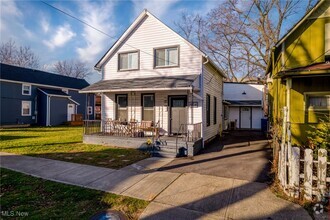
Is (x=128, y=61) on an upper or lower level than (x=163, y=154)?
upper

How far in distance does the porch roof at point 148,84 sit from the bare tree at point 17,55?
3456cm

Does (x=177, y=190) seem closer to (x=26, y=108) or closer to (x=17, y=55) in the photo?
(x=26, y=108)

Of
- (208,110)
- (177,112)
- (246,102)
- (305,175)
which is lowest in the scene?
(305,175)

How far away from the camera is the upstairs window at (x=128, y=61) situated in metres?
12.0

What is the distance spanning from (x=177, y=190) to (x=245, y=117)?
18212 millimetres

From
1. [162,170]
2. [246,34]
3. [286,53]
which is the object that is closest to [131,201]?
[162,170]

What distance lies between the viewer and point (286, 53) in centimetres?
944

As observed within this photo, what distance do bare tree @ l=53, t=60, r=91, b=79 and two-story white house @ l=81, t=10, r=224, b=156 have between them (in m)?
45.7

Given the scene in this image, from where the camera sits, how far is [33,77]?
23.6 m

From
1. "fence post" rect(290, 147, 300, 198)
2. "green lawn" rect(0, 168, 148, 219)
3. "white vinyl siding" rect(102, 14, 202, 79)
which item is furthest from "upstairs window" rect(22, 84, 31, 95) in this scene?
"fence post" rect(290, 147, 300, 198)

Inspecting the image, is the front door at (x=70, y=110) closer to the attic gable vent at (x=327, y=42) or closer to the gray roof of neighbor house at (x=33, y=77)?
the gray roof of neighbor house at (x=33, y=77)

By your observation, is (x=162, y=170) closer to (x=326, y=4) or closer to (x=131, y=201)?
(x=131, y=201)

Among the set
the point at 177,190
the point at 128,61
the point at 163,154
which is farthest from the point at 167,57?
the point at 177,190

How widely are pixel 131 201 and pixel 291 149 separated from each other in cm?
374
